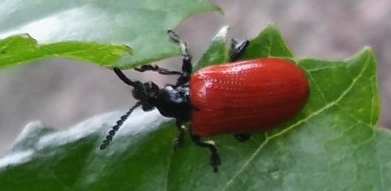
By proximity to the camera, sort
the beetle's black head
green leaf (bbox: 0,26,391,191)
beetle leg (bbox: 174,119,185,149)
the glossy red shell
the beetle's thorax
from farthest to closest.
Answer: the beetle's black head → the beetle's thorax → the glossy red shell → beetle leg (bbox: 174,119,185,149) → green leaf (bbox: 0,26,391,191)

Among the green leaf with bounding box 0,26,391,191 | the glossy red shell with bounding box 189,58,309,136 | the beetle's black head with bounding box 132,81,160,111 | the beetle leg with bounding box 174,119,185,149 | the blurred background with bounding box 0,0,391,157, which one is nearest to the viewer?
the green leaf with bounding box 0,26,391,191

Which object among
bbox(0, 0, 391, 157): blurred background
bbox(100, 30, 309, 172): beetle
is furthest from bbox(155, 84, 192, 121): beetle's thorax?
bbox(0, 0, 391, 157): blurred background

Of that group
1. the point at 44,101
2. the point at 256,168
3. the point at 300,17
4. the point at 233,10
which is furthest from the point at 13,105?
the point at 256,168

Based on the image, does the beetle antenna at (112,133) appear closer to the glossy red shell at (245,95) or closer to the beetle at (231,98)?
the beetle at (231,98)

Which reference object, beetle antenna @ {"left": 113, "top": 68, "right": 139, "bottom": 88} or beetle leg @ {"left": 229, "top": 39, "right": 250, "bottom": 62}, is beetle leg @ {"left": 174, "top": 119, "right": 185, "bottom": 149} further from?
beetle antenna @ {"left": 113, "top": 68, "right": 139, "bottom": 88}

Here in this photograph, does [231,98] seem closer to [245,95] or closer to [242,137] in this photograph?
[245,95]

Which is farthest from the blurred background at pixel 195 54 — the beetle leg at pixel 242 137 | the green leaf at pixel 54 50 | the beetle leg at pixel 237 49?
the green leaf at pixel 54 50

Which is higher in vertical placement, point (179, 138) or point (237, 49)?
point (237, 49)

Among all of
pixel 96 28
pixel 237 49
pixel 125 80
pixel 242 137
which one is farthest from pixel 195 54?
pixel 96 28
